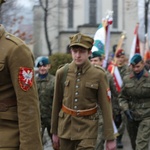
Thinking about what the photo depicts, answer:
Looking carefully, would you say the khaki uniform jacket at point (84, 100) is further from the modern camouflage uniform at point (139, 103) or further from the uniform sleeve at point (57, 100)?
the modern camouflage uniform at point (139, 103)

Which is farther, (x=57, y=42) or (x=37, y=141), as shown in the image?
(x=57, y=42)

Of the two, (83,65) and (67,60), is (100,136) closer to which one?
(83,65)

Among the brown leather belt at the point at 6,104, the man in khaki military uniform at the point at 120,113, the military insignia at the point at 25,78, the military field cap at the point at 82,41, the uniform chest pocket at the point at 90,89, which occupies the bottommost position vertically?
the man in khaki military uniform at the point at 120,113

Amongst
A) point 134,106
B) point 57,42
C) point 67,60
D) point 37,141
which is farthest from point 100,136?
point 57,42

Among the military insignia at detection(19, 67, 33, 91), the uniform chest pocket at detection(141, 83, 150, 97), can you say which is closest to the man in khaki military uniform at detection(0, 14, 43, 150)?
the military insignia at detection(19, 67, 33, 91)

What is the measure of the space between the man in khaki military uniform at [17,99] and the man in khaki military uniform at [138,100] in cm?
434

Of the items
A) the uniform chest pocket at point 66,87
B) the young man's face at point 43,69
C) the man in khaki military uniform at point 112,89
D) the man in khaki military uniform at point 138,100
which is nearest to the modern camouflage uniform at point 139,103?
the man in khaki military uniform at point 138,100

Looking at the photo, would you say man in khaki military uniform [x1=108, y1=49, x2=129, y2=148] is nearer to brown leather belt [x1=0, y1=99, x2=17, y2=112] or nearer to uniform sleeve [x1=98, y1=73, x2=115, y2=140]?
uniform sleeve [x1=98, y1=73, x2=115, y2=140]

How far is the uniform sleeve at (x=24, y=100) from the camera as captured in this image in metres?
3.62

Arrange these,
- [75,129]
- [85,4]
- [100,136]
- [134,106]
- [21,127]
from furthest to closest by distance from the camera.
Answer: [85,4] → [134,106] → [100,136] → [75,129] → [21,127]

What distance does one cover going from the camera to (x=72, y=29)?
1845 inches

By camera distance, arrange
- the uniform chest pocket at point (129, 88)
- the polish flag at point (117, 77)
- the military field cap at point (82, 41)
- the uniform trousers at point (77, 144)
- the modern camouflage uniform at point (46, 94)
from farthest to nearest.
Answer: the polish flag at point (117, 77) < the modern camouflage uniform at point (46, 94) < the uniform chest pocket at point (129, 88) < the military field cap at point (82, 41) < the uniform trousers at point (77, 144)

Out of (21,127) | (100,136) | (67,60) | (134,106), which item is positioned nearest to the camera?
(21,127)

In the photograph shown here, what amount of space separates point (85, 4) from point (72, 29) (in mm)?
2478
